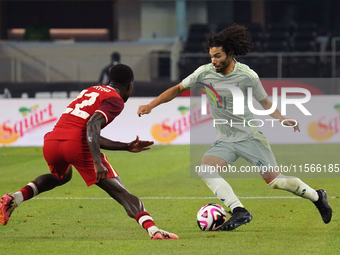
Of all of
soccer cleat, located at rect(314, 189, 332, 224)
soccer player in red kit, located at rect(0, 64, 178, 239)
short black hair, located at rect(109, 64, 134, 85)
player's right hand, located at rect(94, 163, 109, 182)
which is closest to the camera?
player's right hand, located at rect(94, 163, 109, 182)

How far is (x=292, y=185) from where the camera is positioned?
6.18 metres

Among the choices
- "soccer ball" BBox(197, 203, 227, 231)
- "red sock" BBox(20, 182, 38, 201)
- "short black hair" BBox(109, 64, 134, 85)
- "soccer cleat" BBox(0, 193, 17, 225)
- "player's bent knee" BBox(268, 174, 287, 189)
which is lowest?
"soccer ball" BBox(197, 203, 227, 231)

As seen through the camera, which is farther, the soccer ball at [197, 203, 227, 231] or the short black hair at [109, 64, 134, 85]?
the soccer ball at [197, 203, 227, 231]

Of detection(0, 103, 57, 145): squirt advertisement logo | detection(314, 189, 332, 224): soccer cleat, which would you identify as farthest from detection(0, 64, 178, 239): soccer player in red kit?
detection(0, 103, 57, 145): squirt advertisement logo

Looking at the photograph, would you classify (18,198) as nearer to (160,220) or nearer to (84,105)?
(84,105)

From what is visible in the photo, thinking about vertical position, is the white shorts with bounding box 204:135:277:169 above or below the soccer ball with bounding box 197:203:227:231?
above

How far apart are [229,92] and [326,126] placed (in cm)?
974

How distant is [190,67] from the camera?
61.5ft

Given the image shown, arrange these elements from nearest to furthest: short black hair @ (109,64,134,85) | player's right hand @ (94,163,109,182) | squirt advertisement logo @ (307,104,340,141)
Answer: player's right hand @ (94,163,109,182)
short black hair @ (109,64,134,85)
squirt advertisement logo @ (307,104,340,141)

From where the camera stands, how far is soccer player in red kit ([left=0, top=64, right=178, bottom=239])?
5374 mm

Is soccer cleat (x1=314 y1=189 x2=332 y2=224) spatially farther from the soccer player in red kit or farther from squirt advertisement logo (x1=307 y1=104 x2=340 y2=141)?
squirt advertisement logo (x1=307 y1=104 x2=340 y2=141)

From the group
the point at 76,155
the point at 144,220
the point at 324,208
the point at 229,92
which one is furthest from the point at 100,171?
the point at 324,208

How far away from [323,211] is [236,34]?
6.55 ft

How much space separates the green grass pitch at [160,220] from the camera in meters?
5.30
